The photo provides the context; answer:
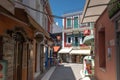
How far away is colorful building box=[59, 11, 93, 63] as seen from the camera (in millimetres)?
36459

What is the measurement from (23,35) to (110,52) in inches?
139

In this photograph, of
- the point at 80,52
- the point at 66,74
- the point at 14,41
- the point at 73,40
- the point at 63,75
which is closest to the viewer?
the point at 14,41

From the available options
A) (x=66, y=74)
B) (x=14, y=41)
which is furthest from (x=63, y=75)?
(x=14, y=41)

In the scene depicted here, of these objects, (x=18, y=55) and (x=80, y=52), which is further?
(x=80, y=52)

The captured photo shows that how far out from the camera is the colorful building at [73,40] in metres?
36.5

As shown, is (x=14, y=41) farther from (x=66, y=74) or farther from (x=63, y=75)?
(x=66, y=74)

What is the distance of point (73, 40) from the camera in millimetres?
38625

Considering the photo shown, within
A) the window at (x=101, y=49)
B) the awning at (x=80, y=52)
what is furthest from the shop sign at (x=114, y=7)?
the awning at (x=80, y=52)

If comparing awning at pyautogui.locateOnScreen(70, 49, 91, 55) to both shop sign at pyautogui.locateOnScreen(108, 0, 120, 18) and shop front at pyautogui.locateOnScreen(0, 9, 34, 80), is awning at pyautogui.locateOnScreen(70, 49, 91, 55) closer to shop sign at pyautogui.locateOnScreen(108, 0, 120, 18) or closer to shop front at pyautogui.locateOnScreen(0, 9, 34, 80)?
shop front at pyautogui.locateOnScreen(0, 9, 34, 80)

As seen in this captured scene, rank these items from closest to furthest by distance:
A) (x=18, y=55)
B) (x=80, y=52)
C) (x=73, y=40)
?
(x=18, y=55) → (x=80, y=52) → (x=73, y=40)

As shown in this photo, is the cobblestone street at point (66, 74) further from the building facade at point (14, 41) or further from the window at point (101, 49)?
the building facade at point (14, 41)

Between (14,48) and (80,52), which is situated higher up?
(80,52)

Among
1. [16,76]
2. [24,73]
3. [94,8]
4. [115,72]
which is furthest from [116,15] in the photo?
[24,73]

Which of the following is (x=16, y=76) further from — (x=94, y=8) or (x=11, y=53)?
(x=94, y=8)
